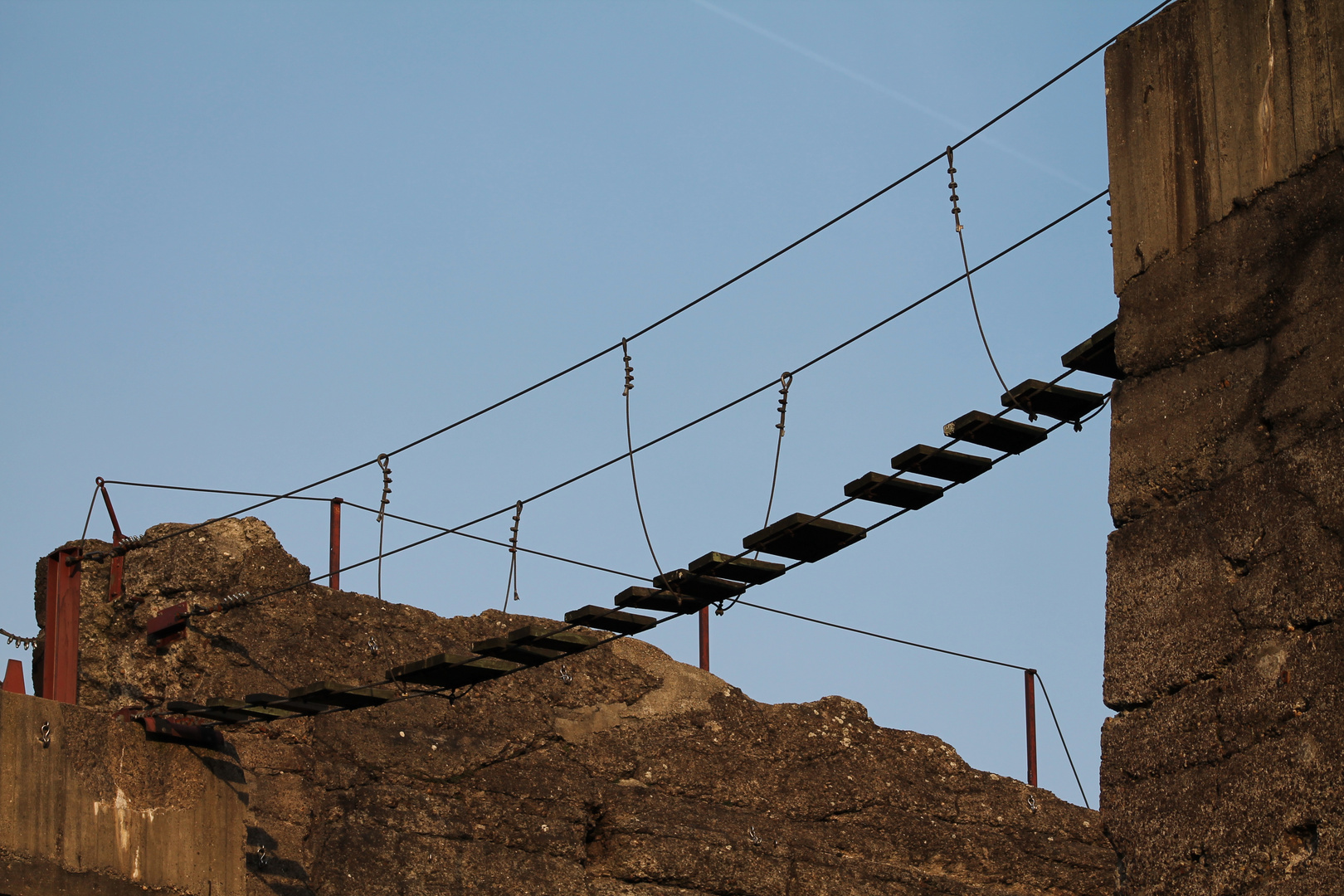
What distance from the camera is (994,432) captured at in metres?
5.77

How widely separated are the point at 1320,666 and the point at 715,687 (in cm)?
603

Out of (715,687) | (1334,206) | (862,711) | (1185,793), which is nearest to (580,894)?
(715,687)

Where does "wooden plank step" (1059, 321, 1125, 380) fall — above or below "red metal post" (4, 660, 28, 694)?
above

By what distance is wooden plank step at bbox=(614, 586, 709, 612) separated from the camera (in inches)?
263

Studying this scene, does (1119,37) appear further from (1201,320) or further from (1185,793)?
(1185,793)

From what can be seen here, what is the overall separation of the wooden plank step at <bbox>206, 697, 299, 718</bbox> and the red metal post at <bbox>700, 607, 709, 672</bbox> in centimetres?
297

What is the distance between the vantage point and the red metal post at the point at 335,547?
27.4 feet

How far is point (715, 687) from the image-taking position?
970 centimetres

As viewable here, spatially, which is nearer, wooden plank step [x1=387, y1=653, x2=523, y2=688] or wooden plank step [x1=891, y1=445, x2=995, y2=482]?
wooden plank step [x1=891, y1=445, x2=995, y2=482]

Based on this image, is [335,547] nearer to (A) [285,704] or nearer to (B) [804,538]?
(A) [285,704]

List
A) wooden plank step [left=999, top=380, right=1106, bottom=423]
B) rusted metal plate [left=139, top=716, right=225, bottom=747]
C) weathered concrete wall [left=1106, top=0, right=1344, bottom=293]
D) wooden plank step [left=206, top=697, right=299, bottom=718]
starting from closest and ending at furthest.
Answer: weathered concrete wall [left=1106, top=0, right=1344, bottom=293], wooden plank step [left=999, top=380, right=1106, bottom=423], wooden plank step [left=206, top=697, right=299, bottom=718], rusted metal plate [left=139, top=716, right=225, bottom=747]

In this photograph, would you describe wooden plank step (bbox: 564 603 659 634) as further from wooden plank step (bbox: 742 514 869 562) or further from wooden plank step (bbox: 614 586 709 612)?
wooden plank step (bbox: 742 514 869 562)

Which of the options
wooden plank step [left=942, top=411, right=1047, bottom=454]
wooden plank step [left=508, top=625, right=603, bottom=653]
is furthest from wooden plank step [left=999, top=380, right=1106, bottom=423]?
wooden plank step [left=508, top=625, right=603, bottom=653]

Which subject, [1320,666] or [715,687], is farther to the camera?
[715,687]
